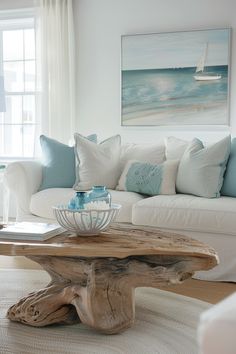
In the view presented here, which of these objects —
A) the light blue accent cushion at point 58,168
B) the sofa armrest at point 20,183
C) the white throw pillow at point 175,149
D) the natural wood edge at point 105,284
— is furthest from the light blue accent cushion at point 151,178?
the natural wood edge at point 105,284

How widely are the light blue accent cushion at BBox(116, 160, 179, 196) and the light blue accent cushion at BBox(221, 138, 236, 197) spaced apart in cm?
38

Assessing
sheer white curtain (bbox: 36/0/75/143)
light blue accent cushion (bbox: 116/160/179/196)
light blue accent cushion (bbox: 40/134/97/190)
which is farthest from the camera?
sheer white curtain (bbox: 36/0/75/143)

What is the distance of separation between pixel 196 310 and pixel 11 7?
387 cm

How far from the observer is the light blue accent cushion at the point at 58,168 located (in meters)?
4.21

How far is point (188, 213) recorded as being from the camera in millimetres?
3428

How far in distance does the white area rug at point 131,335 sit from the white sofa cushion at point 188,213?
0.60 metres

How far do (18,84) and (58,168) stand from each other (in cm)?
173

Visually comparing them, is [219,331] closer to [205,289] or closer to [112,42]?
[205,289]

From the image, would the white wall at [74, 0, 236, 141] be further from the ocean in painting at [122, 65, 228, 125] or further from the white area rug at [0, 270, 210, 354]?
the white area rug at [0, 270, 210, 354]

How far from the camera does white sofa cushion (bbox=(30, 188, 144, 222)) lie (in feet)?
12.0

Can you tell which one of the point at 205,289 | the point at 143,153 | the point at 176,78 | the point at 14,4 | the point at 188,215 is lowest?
the point at 205,289

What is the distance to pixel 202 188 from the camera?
369 cm

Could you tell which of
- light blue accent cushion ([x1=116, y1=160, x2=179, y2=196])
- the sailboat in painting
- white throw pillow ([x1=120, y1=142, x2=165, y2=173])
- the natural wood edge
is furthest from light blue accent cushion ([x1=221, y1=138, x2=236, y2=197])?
the natural wood edge

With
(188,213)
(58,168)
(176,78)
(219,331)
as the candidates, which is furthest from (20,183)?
Answer: (219,331)
